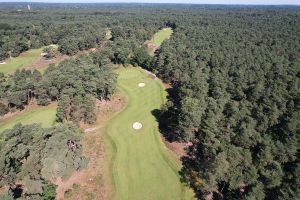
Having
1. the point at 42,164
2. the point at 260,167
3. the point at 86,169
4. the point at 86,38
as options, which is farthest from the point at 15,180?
the point at 86,38

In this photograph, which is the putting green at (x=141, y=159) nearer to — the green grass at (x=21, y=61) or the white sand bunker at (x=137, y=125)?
the white sand bunker at (x=137, y=125)

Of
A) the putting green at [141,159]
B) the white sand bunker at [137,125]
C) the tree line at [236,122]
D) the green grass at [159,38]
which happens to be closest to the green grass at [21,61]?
the tree line at [236,122]

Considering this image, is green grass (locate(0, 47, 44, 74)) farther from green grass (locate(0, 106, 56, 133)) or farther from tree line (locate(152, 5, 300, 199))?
tree line (locate(152, 5, 300, 199))

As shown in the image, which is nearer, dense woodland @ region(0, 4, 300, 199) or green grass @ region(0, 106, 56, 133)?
dense woodland @ region(0, 4, 300, 199)

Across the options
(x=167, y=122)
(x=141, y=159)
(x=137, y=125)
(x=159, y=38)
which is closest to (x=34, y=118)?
(x=137, y=125)

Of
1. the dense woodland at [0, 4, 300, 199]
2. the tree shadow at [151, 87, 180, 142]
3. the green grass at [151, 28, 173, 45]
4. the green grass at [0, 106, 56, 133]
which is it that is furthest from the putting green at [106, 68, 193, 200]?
the green grass at [151, 28, 173, 45]

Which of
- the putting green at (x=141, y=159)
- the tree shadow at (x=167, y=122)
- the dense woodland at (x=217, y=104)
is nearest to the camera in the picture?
the dense woodland at (x=217, y=104)
